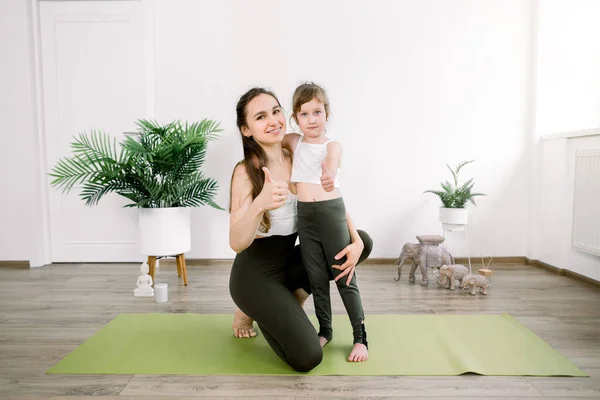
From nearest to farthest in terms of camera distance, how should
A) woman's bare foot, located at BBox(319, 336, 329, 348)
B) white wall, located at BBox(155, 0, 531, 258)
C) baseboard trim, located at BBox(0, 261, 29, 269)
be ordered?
woman's bare foot, located at BBox(319, 336, 329, 348), white wall, located at BBox(155, 0, 531, 258), baseboard trim, located at BBox(0, 261, 29, 269)

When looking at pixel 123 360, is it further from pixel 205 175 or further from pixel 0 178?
pixel 0 178

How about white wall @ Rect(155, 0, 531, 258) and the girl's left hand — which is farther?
white wall @ Rect(155, 0, 531, 258)

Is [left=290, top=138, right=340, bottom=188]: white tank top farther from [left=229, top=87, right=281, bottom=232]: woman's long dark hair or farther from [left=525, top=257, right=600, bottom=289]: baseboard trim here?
[left=525, top=257, right=600, bottom=289]: baseboard trim

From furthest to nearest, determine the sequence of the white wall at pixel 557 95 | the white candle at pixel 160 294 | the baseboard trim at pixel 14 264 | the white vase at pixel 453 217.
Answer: the baseboard trim at pixel 14 264 → the white wall at pixel 557 95 → the white vase at pixel 453 217 → the white candle at pixel 160 294

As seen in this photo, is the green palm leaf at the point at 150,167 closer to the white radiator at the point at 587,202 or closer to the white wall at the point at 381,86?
the white wall at the point at 381,86

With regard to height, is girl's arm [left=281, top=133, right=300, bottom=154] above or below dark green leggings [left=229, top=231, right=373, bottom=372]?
above

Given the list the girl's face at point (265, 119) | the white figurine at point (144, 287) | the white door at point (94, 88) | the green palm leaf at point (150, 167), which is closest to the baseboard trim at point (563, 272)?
the girl's face at point (265, 119)

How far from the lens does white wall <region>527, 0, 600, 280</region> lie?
340 centimetres

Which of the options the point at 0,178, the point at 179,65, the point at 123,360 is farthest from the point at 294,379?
the point at 0,178

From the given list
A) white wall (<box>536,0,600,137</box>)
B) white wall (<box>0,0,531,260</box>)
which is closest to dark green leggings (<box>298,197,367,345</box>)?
white wall (<box>0,0,531,260</box>)

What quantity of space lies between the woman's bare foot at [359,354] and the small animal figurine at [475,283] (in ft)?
3.90

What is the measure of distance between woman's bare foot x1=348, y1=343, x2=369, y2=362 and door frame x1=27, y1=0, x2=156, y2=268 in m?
2.57

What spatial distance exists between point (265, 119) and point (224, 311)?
3.82 feet

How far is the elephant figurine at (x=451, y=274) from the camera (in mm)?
2873
